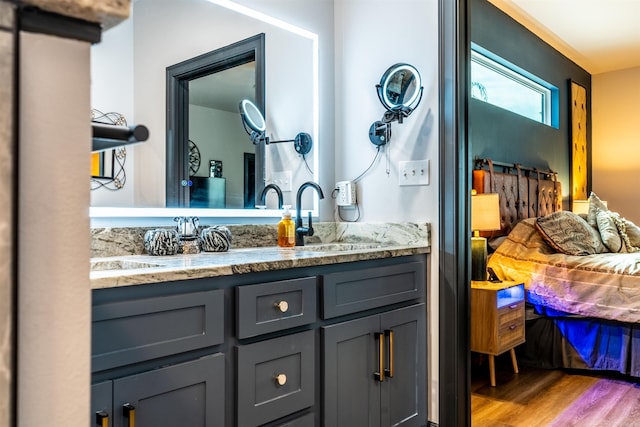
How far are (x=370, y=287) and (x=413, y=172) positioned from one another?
0.61 m

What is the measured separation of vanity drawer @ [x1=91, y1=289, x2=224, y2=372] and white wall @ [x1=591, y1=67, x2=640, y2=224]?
5477 mm

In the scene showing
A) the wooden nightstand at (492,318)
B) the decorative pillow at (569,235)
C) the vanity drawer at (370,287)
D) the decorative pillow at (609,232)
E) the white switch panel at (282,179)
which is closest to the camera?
the vanity drawer at (370,287)

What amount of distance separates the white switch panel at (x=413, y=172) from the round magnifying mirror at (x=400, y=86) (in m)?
0.25

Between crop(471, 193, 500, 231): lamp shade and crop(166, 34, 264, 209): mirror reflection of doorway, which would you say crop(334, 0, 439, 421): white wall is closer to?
crop(166, 34, 264, 209): mirror reflection of doorway

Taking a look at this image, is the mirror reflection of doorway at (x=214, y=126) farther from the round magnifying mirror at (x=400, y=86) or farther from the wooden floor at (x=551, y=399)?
the wooden floor at (x=551, y=399)

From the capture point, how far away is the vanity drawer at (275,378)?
1.38 meters

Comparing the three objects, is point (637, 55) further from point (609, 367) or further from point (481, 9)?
point (609, 367)

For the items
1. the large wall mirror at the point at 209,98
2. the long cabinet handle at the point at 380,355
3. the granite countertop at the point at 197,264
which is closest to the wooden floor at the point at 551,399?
the long cabinet handle at the point at 380,355

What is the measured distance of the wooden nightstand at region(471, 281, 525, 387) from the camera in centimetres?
270

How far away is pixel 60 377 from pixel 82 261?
0.10 m

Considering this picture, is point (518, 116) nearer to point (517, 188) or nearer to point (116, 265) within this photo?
point (517, 188)

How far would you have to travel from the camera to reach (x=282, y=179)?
7.82 feet

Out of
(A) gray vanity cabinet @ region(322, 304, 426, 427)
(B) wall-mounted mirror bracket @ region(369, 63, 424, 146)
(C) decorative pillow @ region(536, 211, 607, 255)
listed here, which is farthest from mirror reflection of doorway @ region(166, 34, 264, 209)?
(C) decorative pillow @ region(536, 211, 607, 255)

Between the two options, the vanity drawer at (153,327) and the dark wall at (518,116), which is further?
the dark wall at (518,116)
